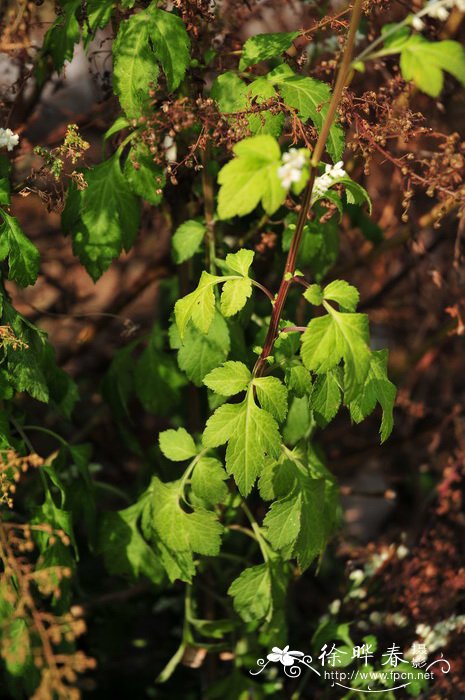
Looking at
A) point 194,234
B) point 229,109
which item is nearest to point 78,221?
point 194,234

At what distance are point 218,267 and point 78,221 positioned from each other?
360mm

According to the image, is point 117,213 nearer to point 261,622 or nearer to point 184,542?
point 184,542

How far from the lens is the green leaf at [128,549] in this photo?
1942 mm

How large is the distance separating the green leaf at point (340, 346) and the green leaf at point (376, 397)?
156mm

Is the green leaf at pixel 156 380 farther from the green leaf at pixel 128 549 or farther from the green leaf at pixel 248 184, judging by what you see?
the green leaf at pixel 248 184

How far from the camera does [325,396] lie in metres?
1.51

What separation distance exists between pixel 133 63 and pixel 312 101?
370 millimetres

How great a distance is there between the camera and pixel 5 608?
1661 millimetres

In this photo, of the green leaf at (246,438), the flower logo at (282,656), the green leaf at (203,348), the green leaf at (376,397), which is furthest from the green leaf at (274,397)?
the flower logo at (282,656)

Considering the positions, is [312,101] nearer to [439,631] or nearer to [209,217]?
[209,217]

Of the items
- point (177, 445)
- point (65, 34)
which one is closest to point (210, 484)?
point (177, 445)

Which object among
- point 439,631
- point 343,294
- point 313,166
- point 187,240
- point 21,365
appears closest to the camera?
point 313,166

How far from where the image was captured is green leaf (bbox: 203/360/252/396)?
1.53m

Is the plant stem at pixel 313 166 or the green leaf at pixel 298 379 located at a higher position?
the plant stem at pixel 313 166
